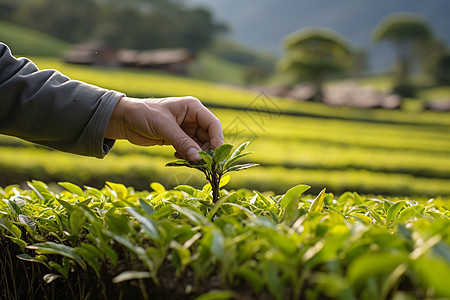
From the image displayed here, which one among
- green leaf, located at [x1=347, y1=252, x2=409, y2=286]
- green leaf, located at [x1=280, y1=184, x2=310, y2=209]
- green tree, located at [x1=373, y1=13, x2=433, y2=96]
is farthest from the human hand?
green tree, located at [x1=373, y1=13, x2=433, y2=96]

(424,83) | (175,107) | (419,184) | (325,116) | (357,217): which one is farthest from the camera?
(424,83)

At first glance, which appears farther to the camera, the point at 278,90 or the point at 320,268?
the point at 278,90

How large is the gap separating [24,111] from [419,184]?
389 centimetres

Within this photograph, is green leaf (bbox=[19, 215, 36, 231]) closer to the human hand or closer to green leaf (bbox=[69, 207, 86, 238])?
green leaf (bbox=[69, 207, 86, 238])

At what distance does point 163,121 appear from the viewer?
1.01m

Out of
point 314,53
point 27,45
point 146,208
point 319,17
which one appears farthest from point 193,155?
point 319,17

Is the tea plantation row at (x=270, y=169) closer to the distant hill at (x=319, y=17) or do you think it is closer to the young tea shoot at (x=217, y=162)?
the young tea shoot at (x=217, y=162)

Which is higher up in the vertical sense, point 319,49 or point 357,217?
point 319,49

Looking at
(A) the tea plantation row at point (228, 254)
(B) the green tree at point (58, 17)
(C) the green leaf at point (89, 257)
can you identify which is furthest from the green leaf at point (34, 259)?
(B) the green tree at point (58, 17)

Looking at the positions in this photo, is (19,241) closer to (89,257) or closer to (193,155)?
(89,257)

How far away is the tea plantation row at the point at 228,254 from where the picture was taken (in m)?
0.52

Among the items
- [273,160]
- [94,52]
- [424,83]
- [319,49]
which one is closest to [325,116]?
[273,160]

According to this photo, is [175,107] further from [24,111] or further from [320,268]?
[320,268]

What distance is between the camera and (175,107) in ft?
3.48
